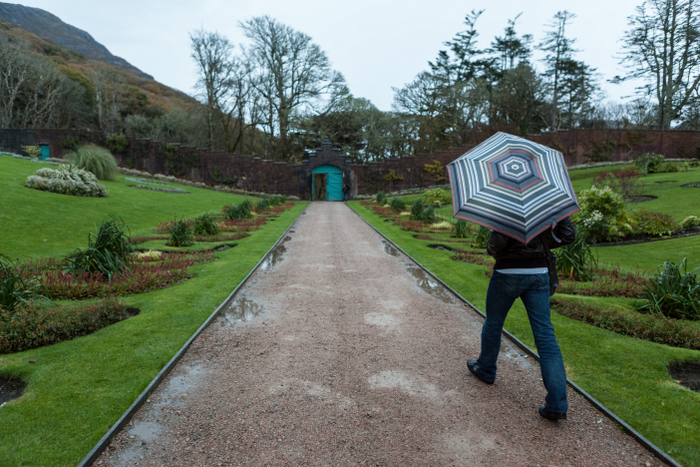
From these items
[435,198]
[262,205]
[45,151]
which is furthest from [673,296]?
[45,151]

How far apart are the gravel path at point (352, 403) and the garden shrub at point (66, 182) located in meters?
12.3

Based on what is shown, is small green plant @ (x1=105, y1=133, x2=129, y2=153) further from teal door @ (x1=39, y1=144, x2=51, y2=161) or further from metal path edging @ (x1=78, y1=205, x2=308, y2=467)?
metal path edging @ (x1=78, y1=205, x2=308, y2=467)

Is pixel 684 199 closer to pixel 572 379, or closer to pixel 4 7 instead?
pixel 572 379

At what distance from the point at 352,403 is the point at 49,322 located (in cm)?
370

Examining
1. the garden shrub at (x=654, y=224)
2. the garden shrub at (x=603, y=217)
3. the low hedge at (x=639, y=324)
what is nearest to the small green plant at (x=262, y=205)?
the garden shrub at (x=603, y=217)

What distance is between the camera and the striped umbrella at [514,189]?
112 inches

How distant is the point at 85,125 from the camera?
4444 cm

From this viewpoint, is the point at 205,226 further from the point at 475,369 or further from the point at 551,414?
the point at 551,414

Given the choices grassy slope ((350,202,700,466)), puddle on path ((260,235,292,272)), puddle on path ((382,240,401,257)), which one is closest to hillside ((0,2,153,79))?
puddle on path ((260,235,292,272))

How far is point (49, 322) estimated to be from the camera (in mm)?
4488

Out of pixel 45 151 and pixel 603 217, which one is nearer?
pixel 603 217

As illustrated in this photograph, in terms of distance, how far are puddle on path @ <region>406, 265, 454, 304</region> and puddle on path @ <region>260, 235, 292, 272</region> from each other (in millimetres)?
2908

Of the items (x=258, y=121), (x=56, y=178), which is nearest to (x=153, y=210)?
(x=56, y=178)

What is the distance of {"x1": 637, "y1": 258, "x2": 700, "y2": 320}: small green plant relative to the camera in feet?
17.1
